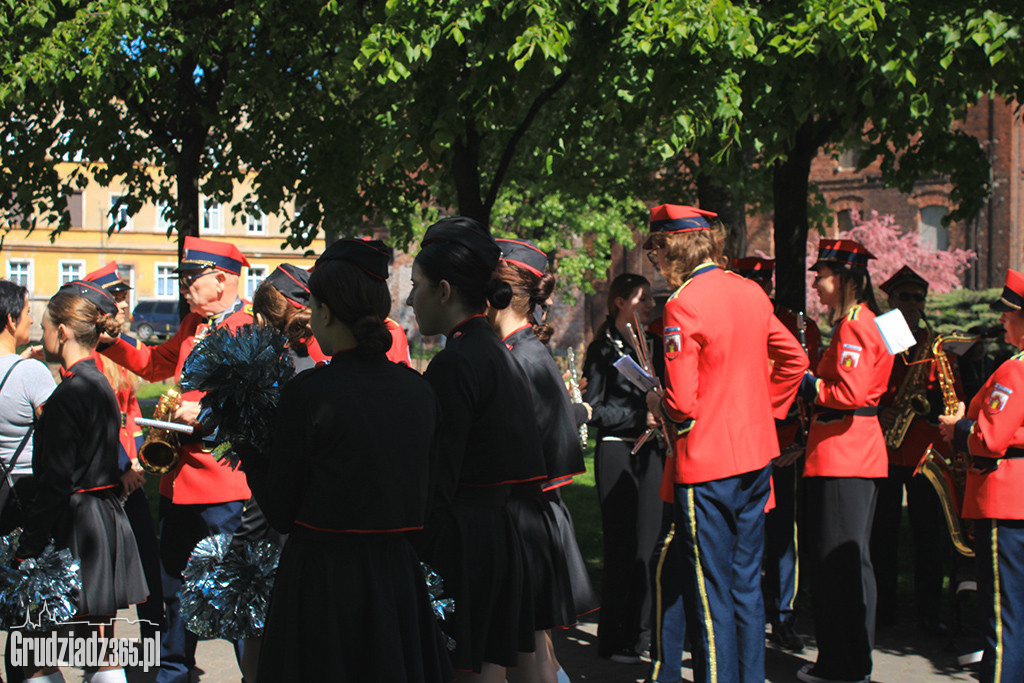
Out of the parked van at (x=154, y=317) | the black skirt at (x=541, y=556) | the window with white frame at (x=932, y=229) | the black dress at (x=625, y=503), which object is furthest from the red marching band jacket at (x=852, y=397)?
the parked van at (x=154, y=317)

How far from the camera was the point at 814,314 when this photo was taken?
2955 centimetres

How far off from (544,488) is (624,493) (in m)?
1.70

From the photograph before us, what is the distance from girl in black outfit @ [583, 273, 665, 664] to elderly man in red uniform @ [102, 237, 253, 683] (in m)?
2.02

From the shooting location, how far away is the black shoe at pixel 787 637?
5777 millimetres

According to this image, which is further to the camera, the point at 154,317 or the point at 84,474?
the point at 154,317

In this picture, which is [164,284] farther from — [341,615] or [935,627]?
[341,615]

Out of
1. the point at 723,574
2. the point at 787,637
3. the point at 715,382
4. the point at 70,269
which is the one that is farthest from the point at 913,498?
the point at 70,269

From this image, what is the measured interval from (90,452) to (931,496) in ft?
16.4

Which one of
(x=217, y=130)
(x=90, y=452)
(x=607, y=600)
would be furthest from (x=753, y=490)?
(x=217, y=130)

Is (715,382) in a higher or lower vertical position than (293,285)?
lower

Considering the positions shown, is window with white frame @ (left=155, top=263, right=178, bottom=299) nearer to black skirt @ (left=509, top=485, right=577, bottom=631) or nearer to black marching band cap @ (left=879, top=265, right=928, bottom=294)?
black marching band cap @ (left=879, top=265, right=928, bottom=294)

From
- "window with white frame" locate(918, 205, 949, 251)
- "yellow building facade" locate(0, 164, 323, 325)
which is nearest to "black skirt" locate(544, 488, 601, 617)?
"window with white frame" locate(918, 205, 949, 251)

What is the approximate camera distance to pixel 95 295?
4.48 meters

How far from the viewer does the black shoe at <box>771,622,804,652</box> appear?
5777 mm
